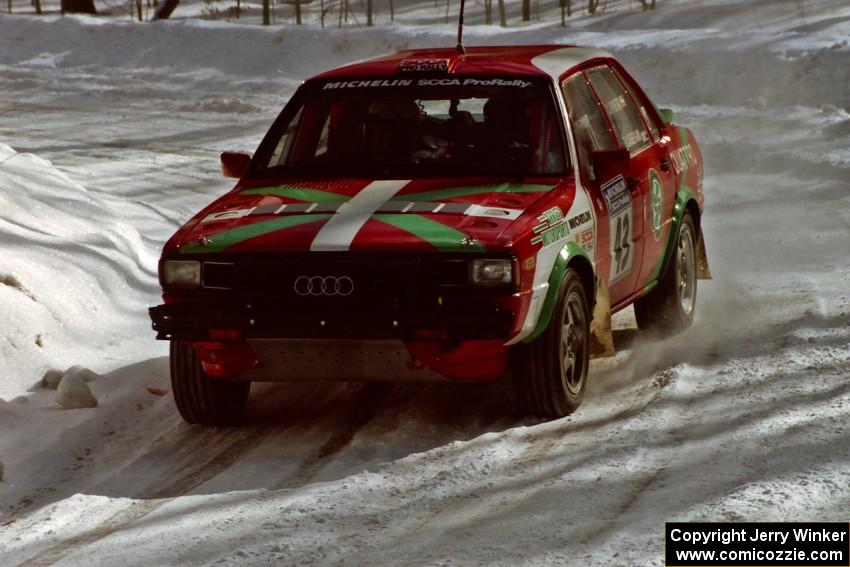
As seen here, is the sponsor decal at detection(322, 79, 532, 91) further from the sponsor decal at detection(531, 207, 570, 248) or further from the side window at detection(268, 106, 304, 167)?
the sponsor decal at detection(531, 207, 570, 248)

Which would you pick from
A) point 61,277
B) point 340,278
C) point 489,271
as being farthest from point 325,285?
point 61,277

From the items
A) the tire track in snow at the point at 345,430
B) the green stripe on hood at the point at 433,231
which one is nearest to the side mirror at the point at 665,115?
the tire track in snow at the point at 345,430

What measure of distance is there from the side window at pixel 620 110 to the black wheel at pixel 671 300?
618mm

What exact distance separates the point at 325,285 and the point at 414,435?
2.77ft

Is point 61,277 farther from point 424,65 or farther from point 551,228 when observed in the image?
point 551,228

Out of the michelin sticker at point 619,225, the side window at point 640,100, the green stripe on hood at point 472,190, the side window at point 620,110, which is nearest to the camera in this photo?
the green stripe on hood at point 472,190

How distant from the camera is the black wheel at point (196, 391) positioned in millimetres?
6848

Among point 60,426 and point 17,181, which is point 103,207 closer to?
point 17,181

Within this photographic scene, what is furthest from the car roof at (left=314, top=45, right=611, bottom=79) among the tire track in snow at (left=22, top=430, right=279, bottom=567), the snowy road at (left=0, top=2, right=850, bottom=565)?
the tire track in snow at (left=22, top=430, right=279, bottom=567)

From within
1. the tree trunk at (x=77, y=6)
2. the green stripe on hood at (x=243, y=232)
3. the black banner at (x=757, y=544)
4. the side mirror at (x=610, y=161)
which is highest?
the side mirror at (x=610, y=161)

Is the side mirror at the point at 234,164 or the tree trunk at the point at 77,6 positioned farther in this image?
the tree trunk at the point at 77,6

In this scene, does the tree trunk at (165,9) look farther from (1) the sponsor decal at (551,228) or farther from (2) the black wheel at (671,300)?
(1) the sponsor decal at (551,228)

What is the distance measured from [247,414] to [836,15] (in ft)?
63.6

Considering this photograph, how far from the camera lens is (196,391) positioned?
686 centimetres
